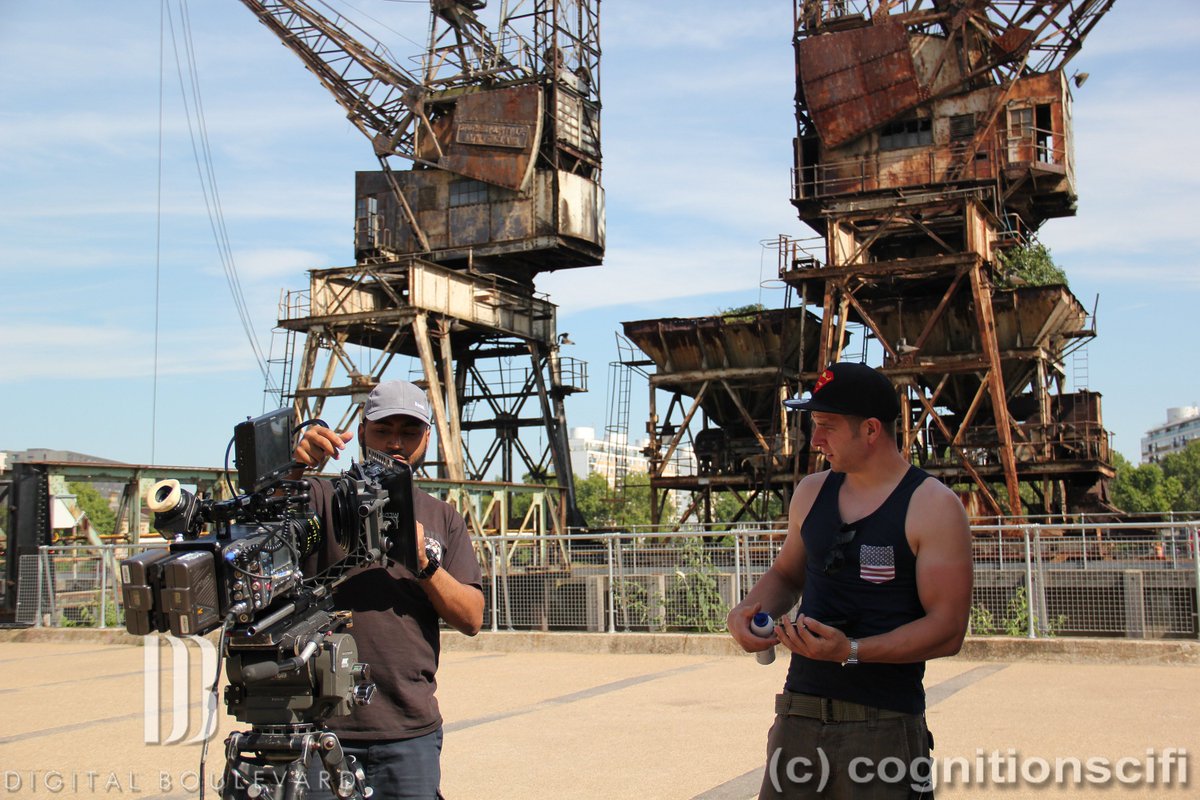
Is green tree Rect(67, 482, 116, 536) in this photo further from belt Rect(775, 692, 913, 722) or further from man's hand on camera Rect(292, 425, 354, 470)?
belt Rect(775, 692, 913, 722)

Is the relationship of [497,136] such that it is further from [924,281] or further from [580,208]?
[924,281]

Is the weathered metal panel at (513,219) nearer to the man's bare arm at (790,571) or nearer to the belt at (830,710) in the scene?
the man's bare arm at (790,571)

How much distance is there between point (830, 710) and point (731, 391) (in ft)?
120

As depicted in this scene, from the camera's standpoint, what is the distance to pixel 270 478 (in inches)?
158

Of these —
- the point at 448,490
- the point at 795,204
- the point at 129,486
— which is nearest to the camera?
the point at 129,486

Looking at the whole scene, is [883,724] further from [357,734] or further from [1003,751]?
[1003,751]

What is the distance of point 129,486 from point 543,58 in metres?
25.7

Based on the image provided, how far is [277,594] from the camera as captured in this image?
3744 mm

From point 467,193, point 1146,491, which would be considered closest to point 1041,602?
point 467,193

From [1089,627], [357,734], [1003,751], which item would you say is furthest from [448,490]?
[357,734]

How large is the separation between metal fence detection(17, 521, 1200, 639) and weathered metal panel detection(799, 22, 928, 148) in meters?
23.1

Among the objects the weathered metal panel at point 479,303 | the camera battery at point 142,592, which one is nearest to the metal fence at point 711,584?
the camera battery at point 142,592

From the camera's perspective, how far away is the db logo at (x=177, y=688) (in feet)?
32.2

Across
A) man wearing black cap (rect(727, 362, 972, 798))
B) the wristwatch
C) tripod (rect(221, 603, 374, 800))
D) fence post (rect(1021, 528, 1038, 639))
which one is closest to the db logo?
the wristwatch
